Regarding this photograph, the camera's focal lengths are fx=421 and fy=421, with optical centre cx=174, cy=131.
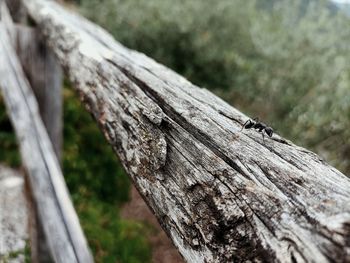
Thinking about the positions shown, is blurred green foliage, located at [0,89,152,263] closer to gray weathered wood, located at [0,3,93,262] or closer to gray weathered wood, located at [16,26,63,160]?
gray weathered wood, located at [16,26,63,160]

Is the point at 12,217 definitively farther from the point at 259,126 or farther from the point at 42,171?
the point at 259,126

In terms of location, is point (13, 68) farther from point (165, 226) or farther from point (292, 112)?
point (292, 112)

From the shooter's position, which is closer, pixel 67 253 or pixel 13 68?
pixel 67 253

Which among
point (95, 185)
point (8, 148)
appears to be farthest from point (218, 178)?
point (8, 148)

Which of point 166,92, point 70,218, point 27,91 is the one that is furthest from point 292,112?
point 166,92

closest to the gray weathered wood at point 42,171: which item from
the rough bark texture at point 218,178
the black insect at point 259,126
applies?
the rough bark texture at point 218,178

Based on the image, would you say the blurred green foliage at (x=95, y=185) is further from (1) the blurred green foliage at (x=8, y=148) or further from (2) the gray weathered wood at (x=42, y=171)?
(2) the gray weathered wood at (x=42, y=171)

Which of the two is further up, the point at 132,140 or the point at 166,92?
the point at 166,92

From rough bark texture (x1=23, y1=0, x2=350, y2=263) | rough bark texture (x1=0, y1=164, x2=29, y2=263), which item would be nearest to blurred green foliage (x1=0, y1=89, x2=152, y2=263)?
rough bark texture (x1=0, y1=164, x2=29, y2=263)
